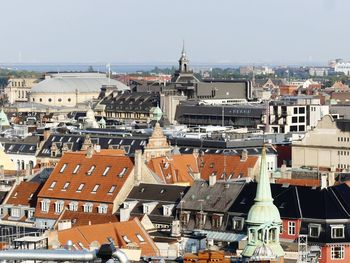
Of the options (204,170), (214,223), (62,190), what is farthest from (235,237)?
(204,170)

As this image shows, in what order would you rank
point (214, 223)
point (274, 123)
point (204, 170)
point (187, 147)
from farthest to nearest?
point (274, 123) < point (187, 147) < point (204, 170) < point (214, 223)

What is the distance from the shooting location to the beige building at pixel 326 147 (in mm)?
106500

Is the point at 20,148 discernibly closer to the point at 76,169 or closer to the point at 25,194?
the point at 25,194

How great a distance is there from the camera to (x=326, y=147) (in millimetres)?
107250

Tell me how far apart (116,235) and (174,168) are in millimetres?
28245

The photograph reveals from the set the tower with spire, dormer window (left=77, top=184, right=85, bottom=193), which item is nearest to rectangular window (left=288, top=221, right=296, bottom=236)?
the tower with spire

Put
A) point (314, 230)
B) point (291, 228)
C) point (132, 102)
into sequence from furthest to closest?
point (132, 102), point (291, 228), point (314, 230)

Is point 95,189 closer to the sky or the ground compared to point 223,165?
closer to the sky

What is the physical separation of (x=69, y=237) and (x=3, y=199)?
25994 mm

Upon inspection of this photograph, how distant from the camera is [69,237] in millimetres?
46469

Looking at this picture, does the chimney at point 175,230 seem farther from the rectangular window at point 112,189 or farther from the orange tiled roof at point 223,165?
the orange tiled roof at point 223,165

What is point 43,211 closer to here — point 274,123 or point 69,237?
point 69,237

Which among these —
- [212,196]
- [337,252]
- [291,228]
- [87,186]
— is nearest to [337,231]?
[337,252]

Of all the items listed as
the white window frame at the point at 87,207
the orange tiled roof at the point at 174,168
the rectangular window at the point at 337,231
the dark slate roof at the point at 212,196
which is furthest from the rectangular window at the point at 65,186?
the rectangular window at the point at 337,231
